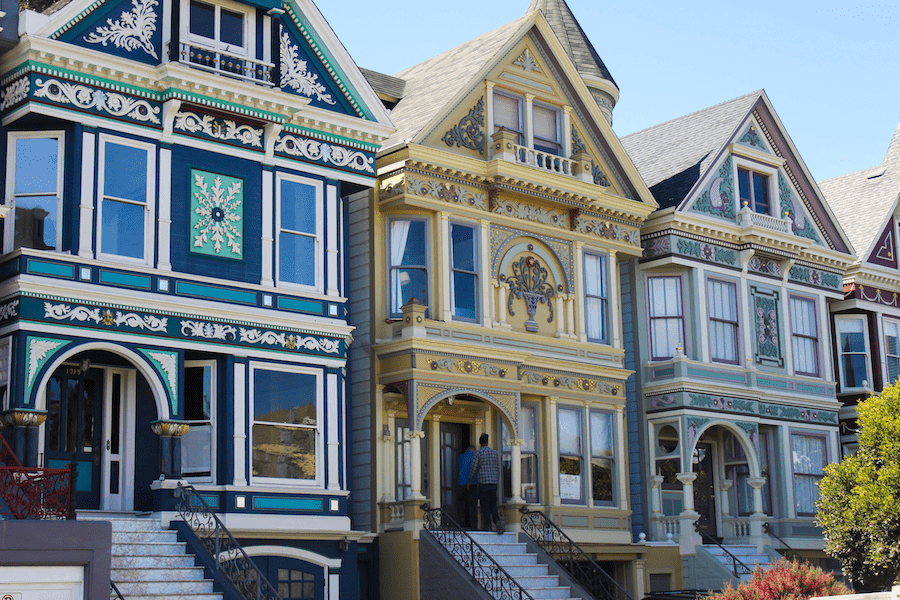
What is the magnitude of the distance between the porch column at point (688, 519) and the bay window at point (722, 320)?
3353 millimetres

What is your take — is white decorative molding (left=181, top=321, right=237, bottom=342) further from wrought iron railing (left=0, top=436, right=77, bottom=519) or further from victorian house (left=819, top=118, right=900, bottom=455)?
victorian house (left=819, top=118, right=900, bottom=455)

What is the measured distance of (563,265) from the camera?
2853 cm

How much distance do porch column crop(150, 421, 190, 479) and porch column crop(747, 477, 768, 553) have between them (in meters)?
15.5

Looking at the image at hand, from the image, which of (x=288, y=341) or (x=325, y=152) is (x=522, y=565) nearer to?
(x=288, y=341)

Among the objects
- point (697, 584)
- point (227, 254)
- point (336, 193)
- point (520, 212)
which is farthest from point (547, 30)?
point (697, 584)

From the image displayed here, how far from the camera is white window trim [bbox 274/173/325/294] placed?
23141 millimetres

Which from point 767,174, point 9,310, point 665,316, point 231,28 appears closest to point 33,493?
point 9,310

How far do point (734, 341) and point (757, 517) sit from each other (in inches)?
171

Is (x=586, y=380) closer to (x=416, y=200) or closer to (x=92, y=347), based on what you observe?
(x=416, y=200)

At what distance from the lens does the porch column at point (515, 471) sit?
26.0m

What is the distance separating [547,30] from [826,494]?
11991mm

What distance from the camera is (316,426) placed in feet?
75.4

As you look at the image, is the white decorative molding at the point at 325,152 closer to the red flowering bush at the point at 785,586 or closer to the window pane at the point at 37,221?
the window pane at the point at 37,221

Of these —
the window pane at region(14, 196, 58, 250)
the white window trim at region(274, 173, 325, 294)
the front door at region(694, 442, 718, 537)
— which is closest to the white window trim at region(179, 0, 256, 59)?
the white window trim at region(274, 173, 325, 294)
